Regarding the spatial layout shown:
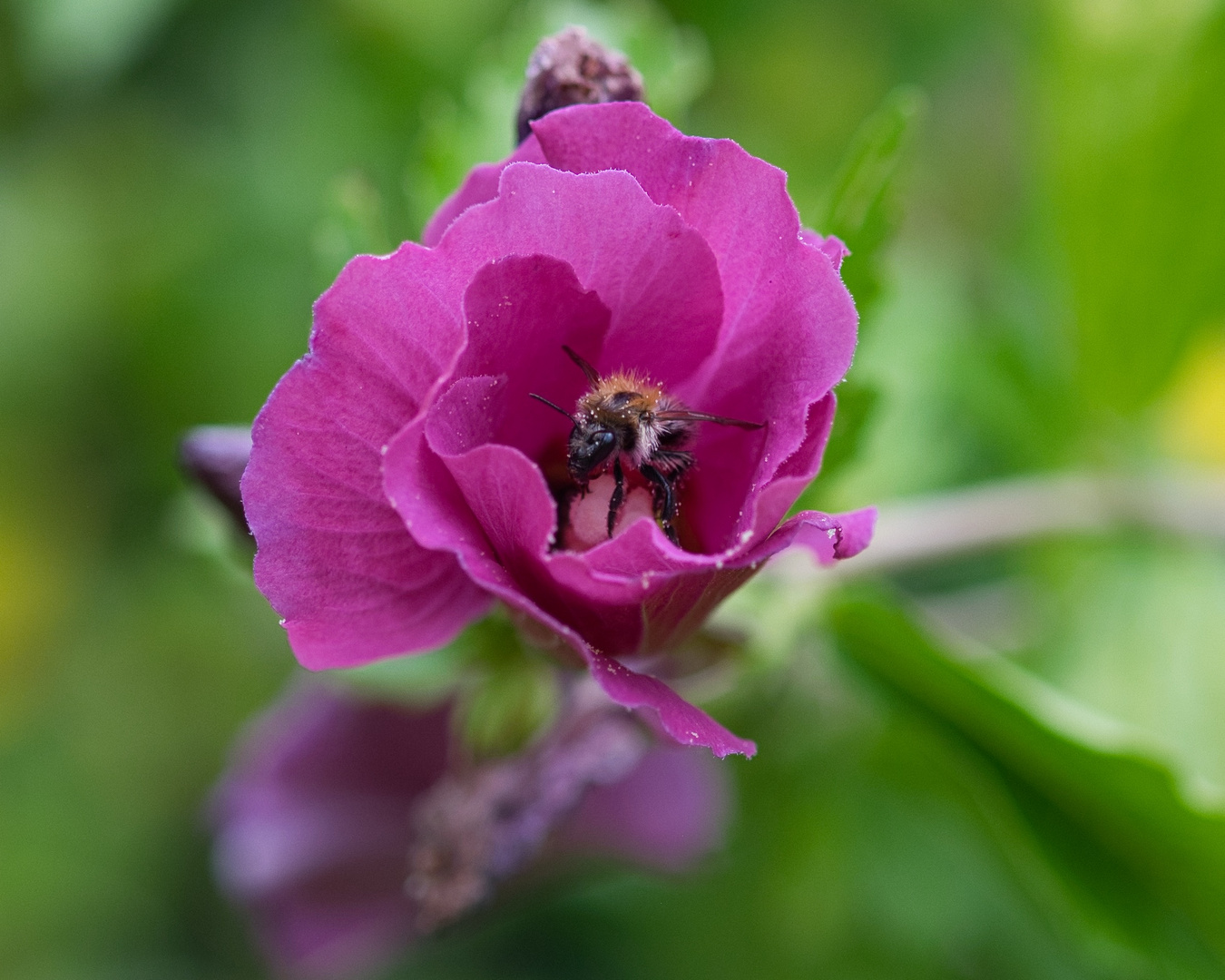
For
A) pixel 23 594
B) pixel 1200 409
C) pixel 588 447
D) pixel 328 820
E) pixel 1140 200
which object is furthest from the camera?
pixel 23 594

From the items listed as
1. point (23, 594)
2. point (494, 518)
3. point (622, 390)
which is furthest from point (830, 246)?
point (23, 594)

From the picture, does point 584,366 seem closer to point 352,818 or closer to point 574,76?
point 574,76

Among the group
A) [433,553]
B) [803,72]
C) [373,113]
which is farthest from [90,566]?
[433,553]

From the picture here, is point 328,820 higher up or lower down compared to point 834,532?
lower down

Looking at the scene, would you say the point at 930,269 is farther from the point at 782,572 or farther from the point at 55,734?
the point at 55,734

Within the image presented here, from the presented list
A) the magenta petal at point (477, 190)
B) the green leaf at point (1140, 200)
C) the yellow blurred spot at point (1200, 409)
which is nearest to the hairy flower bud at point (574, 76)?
the magenta petal at point (477, 190)

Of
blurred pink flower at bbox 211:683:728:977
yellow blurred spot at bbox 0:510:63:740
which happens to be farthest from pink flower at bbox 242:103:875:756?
yellow blurred spot at bbox 0:510:63:740

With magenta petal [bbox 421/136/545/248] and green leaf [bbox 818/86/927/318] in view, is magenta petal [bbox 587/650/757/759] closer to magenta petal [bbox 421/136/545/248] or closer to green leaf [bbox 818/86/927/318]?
magenta petal [bbox 421/136/545/248]
